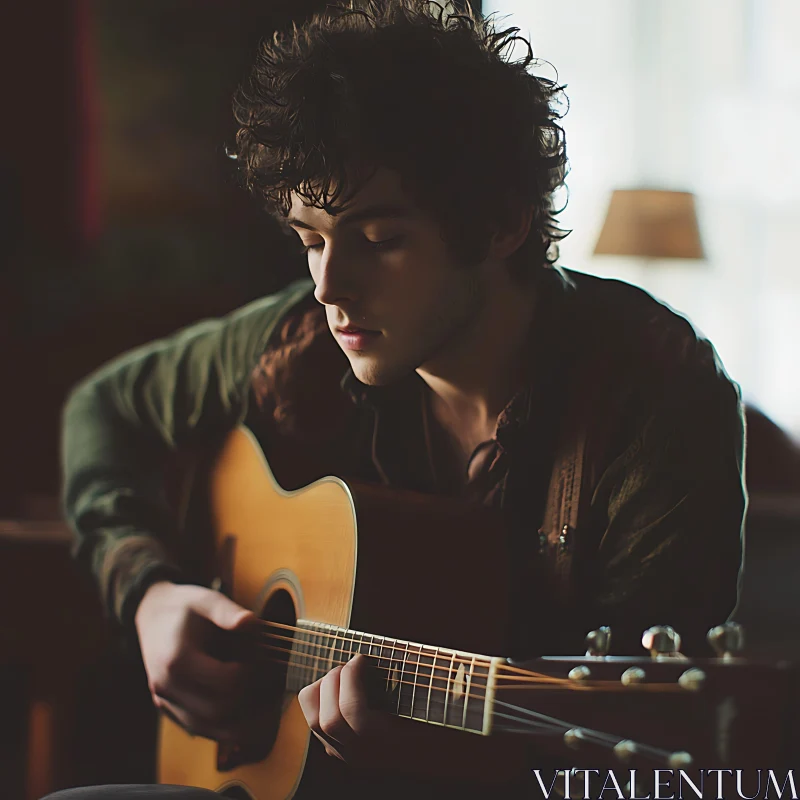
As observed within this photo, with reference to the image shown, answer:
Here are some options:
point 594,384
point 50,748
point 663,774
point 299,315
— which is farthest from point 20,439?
point 663,774

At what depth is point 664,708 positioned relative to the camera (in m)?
0.66

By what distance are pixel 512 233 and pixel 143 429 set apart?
22.8 inches

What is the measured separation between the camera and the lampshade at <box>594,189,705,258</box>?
1379mm

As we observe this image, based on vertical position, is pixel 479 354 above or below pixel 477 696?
above

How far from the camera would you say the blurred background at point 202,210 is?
160 centimetres

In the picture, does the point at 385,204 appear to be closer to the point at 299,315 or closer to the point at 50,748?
the point at 299,315

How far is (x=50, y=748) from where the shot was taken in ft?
4.35

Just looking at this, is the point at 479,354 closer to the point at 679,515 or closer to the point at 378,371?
the point at 378,371

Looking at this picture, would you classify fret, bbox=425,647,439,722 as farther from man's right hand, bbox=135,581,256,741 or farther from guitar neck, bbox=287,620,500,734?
man's right hand, bbox=135,581,256,741

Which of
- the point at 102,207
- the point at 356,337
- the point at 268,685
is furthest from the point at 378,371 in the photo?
the point at 102,207

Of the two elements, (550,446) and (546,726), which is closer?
(546,726)

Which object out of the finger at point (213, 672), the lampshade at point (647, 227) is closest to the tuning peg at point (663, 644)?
the finger at point (213, 672)

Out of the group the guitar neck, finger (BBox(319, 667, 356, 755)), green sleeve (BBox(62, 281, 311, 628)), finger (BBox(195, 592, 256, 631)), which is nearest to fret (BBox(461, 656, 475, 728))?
the guitar neck

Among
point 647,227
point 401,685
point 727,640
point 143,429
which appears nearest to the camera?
point 727,640
